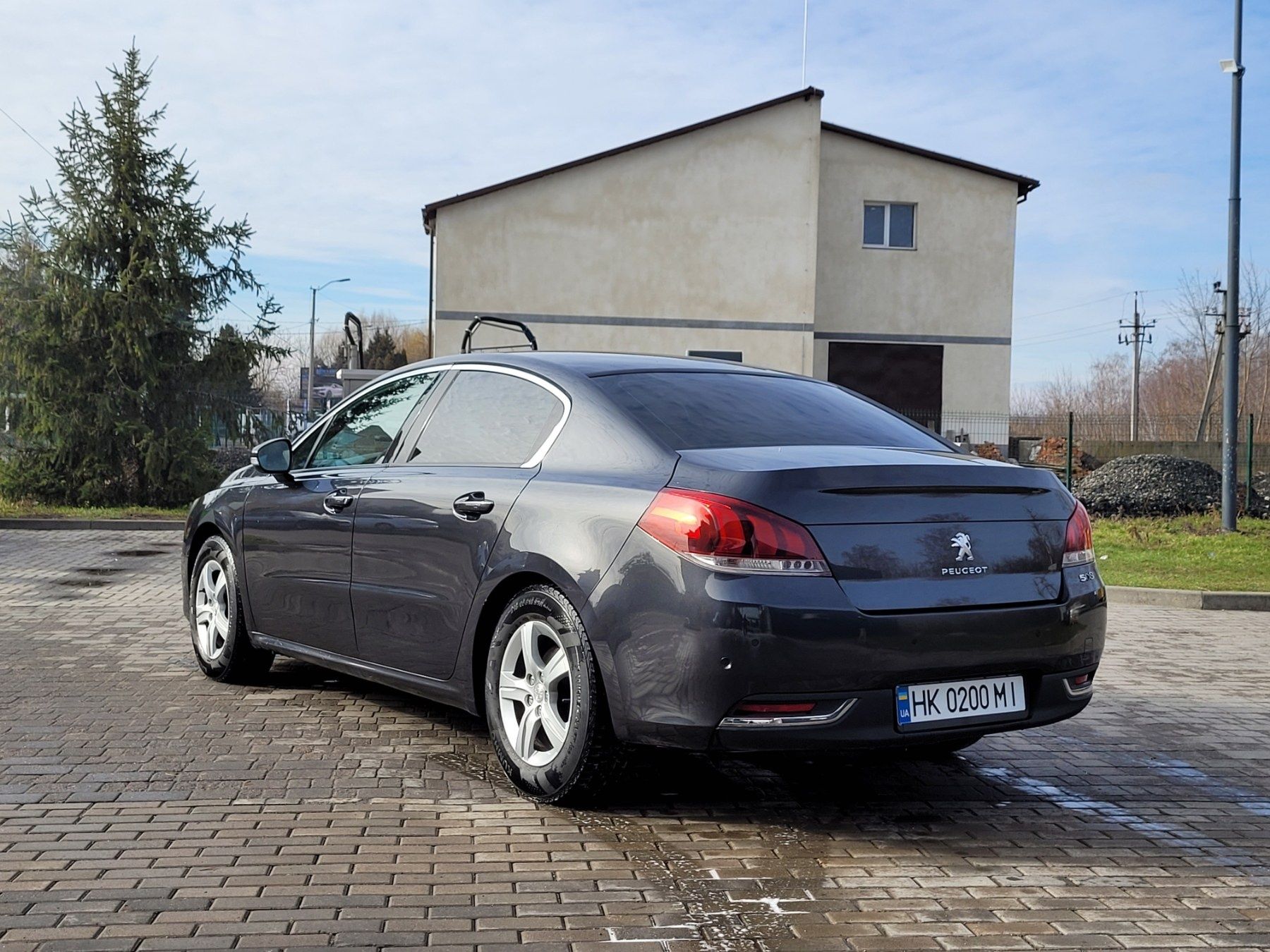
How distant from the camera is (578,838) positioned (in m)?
4.25

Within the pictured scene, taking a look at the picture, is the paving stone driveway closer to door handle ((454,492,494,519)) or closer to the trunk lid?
the trunk lid

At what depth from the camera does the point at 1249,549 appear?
627 inches

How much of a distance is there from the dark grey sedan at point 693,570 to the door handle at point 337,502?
1 centimetres

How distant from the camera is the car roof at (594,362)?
5168 millimetres

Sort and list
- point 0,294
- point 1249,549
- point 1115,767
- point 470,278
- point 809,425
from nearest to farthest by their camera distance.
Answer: point 809,425, point 1115,767, point 1249,549, point 0,294, point 470,278

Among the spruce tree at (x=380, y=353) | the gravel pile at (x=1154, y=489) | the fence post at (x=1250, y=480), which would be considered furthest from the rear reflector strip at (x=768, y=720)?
the spruce tree at (x=380, y=353)

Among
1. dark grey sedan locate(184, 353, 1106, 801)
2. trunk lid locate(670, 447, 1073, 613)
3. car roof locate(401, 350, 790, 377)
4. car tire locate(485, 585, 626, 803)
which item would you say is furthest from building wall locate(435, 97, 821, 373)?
Answer: trunk lid locate(670, 447, 1073, 613)

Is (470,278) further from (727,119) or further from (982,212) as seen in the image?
(982,212)

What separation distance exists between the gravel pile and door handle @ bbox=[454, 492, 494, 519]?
1657cm

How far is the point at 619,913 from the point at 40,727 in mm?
3326

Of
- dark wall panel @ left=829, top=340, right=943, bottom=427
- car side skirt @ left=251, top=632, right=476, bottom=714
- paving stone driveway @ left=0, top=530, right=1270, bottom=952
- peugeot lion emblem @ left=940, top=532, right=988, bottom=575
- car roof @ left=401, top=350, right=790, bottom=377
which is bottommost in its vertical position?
paving stone driveway @ left=0, top=530, right=1270, bottom=952

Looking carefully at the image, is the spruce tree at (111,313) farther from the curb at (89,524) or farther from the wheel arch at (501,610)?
the wheel arch at (501,610)

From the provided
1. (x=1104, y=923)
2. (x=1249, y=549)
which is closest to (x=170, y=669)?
(x=1104, y=923)

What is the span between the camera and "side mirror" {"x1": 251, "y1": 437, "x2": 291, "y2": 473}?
625cm
